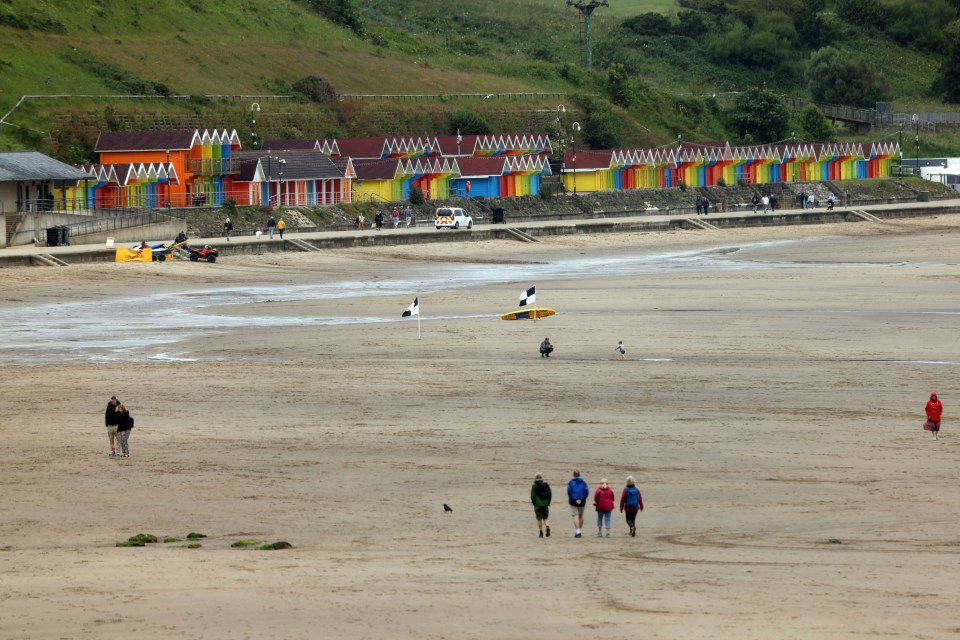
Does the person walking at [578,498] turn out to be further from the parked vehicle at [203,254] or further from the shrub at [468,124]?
the shrub at [468,124]

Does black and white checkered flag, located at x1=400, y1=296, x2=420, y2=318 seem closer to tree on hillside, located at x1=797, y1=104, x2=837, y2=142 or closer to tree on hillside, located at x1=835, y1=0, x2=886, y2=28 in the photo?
tree on hillside, located at x1=797, y1=104, x2=837, y2=142

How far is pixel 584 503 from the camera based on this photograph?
2152 cm

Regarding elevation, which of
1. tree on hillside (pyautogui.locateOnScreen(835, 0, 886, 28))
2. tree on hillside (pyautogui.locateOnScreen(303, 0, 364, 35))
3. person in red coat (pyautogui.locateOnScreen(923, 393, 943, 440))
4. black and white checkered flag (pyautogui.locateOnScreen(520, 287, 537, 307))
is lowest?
person in red coat (pyautogui.locateOnScreen(923, 393, 943, 440))

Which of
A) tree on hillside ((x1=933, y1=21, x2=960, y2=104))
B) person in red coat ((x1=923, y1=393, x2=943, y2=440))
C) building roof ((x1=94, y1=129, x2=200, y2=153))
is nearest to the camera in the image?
person in red coat ((x1=923, y1=393, x2=943, y2=440))

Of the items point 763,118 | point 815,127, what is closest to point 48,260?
point 763,118

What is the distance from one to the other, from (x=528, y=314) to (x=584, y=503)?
24.4 m

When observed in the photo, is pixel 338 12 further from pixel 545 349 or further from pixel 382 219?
pixel 545 349

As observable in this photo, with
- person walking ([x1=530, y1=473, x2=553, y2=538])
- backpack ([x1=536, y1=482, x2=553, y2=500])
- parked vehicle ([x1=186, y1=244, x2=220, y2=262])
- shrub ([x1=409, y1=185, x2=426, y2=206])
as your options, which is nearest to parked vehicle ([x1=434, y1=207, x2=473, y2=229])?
shrub ([x1=409, y1=185, x2=426, y2=206])

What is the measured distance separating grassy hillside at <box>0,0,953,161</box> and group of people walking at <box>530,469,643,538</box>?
69998 mm

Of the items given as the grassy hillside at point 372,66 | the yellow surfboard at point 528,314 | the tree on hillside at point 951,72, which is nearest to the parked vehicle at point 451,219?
the grassy hillside at point 372,66

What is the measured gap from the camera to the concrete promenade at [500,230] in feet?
209

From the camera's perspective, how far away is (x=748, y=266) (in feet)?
218

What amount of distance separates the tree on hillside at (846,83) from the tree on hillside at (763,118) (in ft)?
67.9

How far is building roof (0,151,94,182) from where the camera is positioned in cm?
7056
